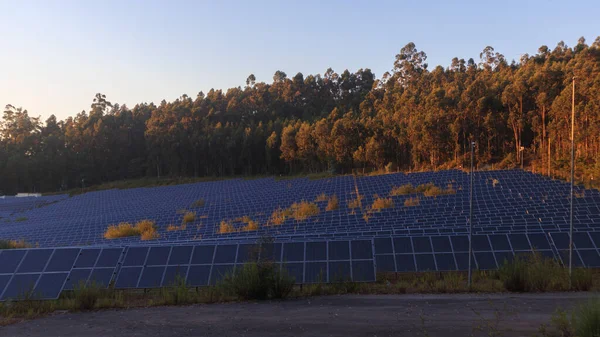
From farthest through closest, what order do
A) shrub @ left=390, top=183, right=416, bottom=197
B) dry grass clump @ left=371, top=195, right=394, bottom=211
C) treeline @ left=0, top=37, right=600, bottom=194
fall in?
treeline @ left=0, top=37, right=600, bottom=194 → shrub @ left=390, top=183, right=416, bottom=197 → dry grass clump @ left=371, top=195, right=394, bottom=211

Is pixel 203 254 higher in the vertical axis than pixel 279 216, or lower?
higher

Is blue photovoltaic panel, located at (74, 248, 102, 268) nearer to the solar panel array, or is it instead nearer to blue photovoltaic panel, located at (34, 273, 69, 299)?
blue photovoltaic panel, located at (34, 273, 69, 299)

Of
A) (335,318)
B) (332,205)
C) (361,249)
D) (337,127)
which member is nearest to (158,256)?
(361,249)

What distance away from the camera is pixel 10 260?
12.4 metres

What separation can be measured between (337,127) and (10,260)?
5399cm

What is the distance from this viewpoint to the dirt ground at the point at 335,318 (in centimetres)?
801

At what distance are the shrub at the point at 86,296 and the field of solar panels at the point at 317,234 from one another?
3.00ft

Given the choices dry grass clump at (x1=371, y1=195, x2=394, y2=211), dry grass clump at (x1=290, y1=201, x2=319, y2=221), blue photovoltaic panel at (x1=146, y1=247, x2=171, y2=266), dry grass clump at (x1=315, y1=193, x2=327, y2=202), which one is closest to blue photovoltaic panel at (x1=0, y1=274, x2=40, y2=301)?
blue photovoltaic panel at (x1=146, y1=247, x2=171, y2=266)

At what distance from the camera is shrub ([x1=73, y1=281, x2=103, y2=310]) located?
10.8 metres

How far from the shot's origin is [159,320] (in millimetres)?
9375

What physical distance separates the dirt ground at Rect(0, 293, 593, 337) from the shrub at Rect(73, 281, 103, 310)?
1.28 ft

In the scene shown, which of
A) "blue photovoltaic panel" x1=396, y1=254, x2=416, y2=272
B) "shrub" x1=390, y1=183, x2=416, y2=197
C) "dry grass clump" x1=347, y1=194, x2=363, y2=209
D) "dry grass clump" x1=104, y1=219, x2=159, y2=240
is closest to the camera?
"blue photovoltaic panel" x1=396, y1=254, x2=416, y2=272

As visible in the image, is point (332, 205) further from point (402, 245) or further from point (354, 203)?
point (402, 245)

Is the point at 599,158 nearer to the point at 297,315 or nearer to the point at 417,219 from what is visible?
the point at 417,219
